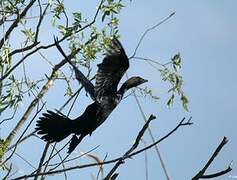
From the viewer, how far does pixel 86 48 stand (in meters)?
4.98

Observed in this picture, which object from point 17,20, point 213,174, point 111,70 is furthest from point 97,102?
point 17,20

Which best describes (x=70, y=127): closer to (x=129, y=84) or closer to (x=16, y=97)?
(x=129, y=84)

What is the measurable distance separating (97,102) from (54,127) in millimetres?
270

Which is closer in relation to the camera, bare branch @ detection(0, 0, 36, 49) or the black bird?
the black bird

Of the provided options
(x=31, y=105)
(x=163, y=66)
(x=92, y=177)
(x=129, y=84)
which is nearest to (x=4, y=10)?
(x=31, y=105)

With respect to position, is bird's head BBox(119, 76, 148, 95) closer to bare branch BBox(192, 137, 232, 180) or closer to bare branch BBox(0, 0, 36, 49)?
bare branch BBox(192, 137, 232, 180)

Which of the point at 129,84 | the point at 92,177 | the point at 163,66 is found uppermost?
the point at 163,66

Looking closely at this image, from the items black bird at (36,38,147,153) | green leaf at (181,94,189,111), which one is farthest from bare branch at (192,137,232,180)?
green leaf at (181,94,189,111)

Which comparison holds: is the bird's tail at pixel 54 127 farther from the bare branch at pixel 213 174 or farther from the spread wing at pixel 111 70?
the bare branch at pixel 213 174

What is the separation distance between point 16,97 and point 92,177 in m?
1.86

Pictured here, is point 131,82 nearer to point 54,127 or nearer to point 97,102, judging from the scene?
point 97,102

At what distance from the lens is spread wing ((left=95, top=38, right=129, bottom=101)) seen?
3828 millimetres

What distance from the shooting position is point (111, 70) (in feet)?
12.8

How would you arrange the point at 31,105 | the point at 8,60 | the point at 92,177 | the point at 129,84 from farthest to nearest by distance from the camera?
1. the point at 31,105
2. the point at 8,60
3. the point at 129,84
4. the point at 92,177
